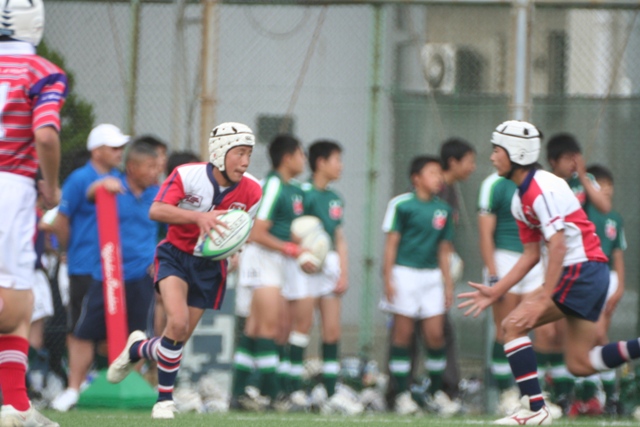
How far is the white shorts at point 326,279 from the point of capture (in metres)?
10.1

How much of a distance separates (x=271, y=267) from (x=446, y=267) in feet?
5.19

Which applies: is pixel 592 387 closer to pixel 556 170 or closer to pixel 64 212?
pixel 556 170

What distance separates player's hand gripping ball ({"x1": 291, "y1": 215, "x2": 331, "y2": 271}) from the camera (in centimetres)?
977

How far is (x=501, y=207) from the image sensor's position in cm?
994

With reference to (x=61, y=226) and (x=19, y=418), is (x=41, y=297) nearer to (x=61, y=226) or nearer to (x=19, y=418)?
(x=61, y=226)

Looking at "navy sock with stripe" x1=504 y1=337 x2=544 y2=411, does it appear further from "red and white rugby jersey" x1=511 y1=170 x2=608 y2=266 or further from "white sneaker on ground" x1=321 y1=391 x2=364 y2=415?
"white sneaker on ground" x1=321 y1=391 x2=364 y2=415

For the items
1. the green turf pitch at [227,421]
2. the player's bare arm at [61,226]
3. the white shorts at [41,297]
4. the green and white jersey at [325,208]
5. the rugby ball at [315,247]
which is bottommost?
the green turf pitch at [227,421]

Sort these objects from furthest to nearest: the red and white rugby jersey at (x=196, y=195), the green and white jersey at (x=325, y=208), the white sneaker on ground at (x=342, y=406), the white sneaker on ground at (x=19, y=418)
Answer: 1. the green and white jersey at (x=325, y=208)
2. the white sneaker on ground at (x=342, y=406)
3. the red and white rugby jersey at (x=196, y=195)
4. the white sneaker on ground at (x=19, y=418)

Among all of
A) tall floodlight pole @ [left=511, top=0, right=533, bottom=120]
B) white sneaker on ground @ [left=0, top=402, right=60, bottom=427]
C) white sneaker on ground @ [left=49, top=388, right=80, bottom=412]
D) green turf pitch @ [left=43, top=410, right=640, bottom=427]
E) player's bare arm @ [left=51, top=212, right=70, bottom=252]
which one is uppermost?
tall floodlight pole @ [left=511, top=0, right=533, bottom=120]

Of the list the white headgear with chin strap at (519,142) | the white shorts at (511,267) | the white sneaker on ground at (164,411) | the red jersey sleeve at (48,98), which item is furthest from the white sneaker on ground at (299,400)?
the red jersey sleeve at (48,98)

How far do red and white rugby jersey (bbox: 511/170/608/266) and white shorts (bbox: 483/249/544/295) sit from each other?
240 cm

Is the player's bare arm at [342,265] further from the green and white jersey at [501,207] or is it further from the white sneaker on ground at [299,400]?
the green and white jersey at [501,207]

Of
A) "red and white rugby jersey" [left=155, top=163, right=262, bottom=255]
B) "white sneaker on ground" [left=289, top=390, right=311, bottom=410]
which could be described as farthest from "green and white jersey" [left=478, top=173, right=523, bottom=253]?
"red and white rugby jersey" [left=155, top=163, right=262, bottom=255]

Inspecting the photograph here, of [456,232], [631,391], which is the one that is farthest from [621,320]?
[456,232]
